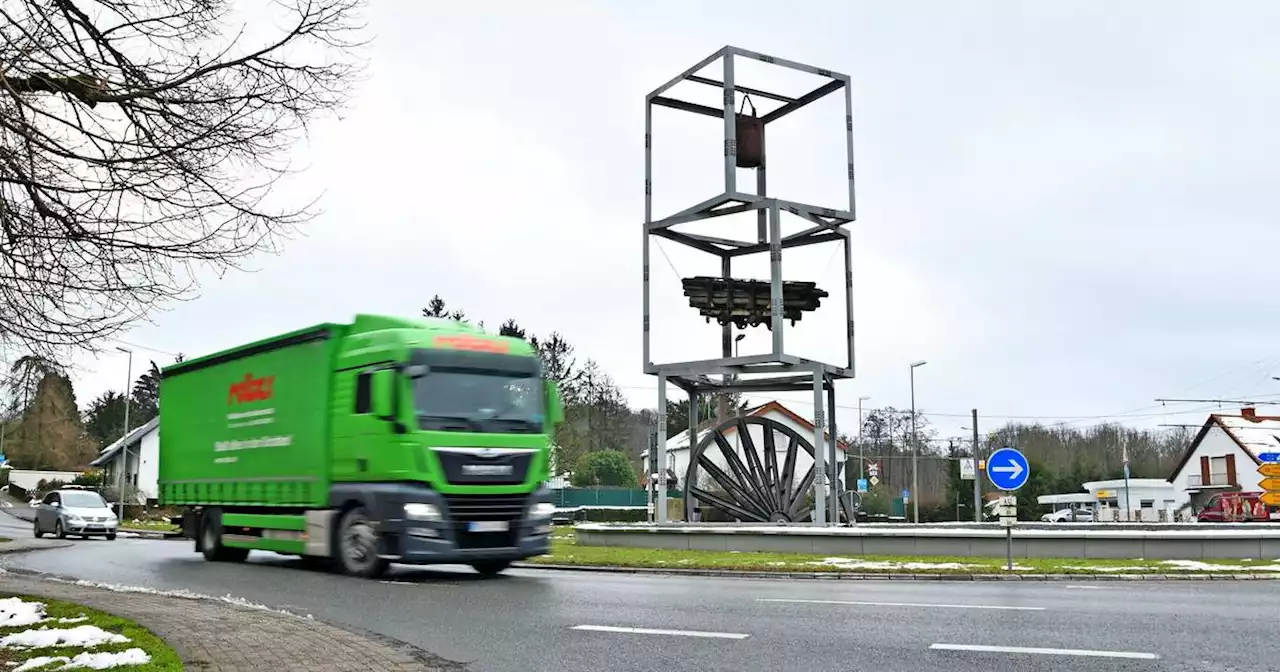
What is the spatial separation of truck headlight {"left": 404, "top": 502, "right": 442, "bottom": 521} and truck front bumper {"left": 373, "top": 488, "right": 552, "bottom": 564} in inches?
2.1

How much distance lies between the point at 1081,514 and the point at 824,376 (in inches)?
1870

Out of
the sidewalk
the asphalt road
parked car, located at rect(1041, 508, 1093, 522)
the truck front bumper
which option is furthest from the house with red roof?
the sidewalk

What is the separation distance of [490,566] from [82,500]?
74.9ft

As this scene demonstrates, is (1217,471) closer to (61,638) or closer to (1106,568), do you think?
(1106,568)

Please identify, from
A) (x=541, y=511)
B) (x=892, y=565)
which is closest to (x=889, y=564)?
(x=892, y=565)

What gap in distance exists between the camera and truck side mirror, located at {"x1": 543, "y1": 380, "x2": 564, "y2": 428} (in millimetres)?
16375

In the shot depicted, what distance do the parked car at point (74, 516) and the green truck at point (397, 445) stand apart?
689 inches

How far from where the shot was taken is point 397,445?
49.2 ft

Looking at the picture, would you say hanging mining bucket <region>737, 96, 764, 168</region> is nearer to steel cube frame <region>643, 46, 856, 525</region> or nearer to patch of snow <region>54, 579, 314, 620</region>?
steel cube frame <region>643, 46, 856, 525</region>

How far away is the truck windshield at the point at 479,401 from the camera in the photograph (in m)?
15.1

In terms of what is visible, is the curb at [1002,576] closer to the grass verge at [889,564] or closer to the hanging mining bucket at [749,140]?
the grass verge at [889,564]

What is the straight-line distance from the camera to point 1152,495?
82.3 meters

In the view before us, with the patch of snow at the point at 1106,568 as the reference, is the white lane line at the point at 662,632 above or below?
above

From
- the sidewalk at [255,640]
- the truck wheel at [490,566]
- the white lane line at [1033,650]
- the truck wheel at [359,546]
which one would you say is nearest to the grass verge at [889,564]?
the truck wheel at [490,566]
